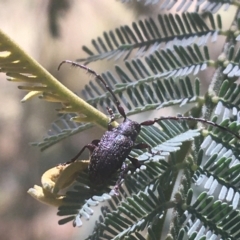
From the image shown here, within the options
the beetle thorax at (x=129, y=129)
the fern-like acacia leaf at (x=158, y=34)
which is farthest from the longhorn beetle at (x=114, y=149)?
the fern-like acacia leaf at (x=158, y=34)

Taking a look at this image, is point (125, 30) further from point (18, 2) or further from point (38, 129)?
point (18, 2)

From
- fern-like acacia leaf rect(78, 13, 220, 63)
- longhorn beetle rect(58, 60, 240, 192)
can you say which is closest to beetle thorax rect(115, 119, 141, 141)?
longhorn beetle rect(58, 60, 240, 192)

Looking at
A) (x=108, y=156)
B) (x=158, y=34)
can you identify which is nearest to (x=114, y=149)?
(x=108, y=156)

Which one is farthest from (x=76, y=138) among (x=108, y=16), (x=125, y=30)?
(x=125, y=30)

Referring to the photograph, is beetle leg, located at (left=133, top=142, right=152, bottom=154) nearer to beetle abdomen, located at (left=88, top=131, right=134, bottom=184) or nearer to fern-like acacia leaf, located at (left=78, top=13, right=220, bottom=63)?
beetle abdomen, located at (left=88, top=131, right=134, bottom=184)

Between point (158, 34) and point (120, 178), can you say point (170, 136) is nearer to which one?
point (120, 178)

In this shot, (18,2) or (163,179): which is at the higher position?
(18,2)

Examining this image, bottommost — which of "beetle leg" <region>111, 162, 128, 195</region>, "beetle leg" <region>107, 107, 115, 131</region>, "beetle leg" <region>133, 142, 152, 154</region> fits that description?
"beetle leg" <region>111, 162, 128, 195</region>

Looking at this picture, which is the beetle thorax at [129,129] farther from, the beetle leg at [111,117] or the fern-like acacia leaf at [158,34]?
the fern-like acacia leaf at [158,34]
